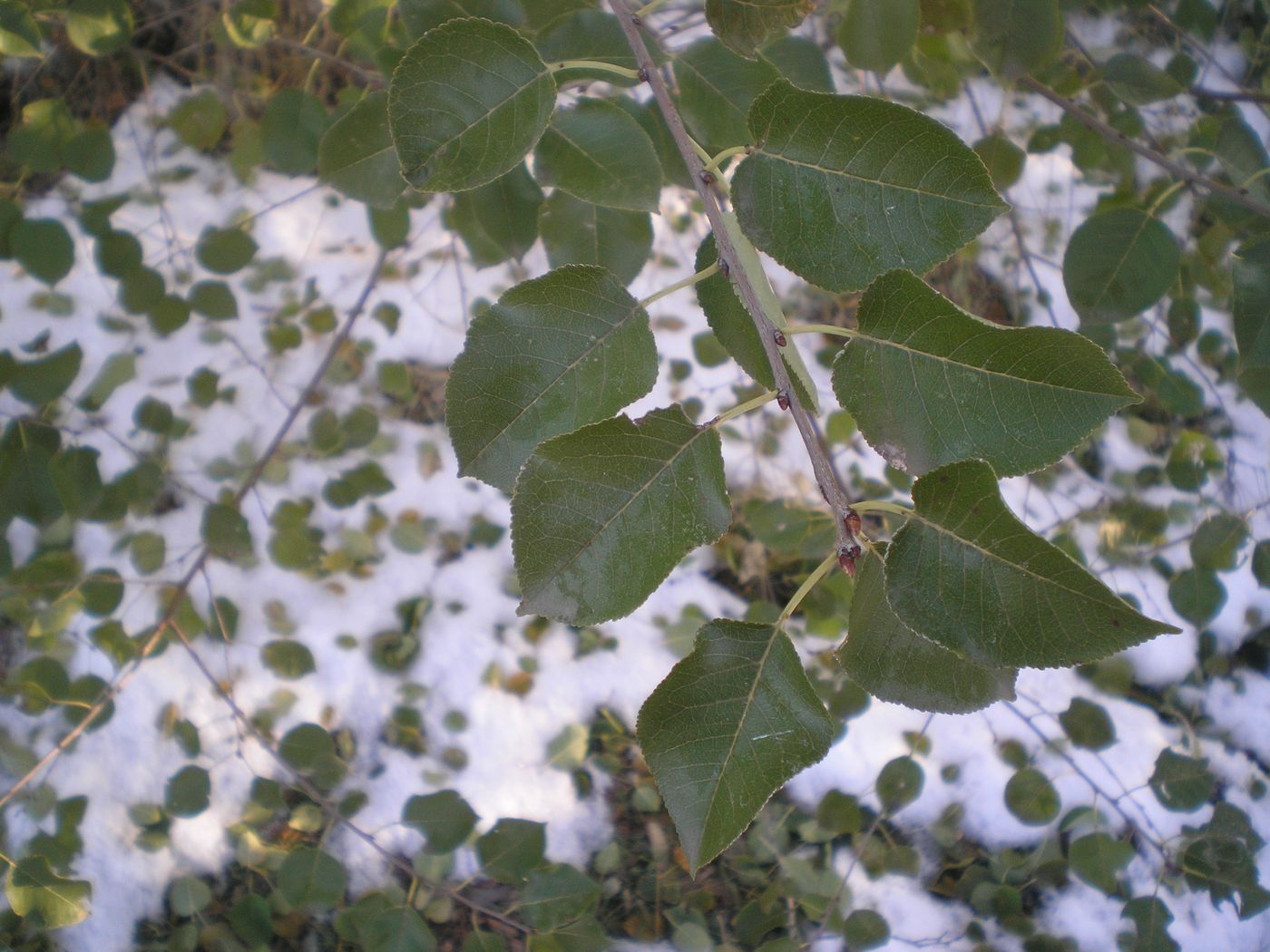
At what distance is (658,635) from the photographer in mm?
1545

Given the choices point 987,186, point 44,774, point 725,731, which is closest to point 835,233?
point 987,186

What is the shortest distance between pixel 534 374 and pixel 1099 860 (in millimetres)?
1031

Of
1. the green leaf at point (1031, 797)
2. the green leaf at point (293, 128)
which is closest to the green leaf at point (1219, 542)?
the green leaf at point (1031, 797)

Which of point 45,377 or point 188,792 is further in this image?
point 188,792

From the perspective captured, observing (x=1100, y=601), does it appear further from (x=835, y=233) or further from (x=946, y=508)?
(x=835, y=233)

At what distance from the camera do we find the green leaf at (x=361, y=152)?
2.52 feet

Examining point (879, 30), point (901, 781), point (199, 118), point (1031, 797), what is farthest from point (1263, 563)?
point (199, 118)

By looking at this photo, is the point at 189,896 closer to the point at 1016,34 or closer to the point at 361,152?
the point at 361,152

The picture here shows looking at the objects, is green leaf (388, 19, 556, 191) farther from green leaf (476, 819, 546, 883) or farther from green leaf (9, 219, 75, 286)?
green leaf (476, 819, 546, 883)

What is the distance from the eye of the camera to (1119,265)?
0.90m

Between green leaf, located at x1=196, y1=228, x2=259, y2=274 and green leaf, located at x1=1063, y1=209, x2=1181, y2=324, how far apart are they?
934 mm

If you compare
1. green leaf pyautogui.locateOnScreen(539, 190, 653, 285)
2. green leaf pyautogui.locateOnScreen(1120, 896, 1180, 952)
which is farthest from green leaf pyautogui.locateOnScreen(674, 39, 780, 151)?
green leaf pyautogui.locateOnScreen(1120, 896, 1180, 952)

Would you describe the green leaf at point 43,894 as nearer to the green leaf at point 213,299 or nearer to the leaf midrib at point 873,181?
the green leaf at point 213,299

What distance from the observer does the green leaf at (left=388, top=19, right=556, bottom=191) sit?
1.71 ft
